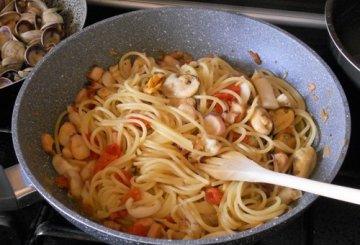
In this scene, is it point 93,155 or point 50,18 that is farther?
point 50,18

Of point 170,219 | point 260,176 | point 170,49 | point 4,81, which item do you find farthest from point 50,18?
point 260,176

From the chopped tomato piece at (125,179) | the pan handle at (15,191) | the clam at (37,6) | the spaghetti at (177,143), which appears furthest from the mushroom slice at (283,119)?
the clam at (37,6)

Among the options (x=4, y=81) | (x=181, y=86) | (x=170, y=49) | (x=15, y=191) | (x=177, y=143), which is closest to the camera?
(x=15, y=191)

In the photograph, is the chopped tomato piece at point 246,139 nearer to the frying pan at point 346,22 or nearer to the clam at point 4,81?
the frying pan at point 346,22

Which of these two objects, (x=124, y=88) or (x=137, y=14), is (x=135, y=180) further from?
(x=137, y=14)

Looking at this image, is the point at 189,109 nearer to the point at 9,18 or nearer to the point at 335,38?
the point at 335,38

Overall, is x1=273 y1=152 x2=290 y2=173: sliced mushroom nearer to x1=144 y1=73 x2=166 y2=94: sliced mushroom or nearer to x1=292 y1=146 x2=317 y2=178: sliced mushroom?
x1=292 y1=146 x2=317 y2=178: sliced mushroom

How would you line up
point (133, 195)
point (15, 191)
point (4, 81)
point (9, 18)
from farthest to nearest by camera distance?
point (9, 18)
point (4, 81)
point (133, 195)
point (15, 191)
